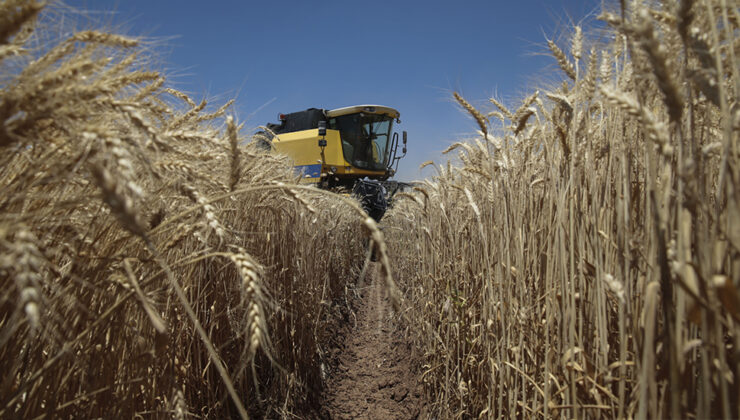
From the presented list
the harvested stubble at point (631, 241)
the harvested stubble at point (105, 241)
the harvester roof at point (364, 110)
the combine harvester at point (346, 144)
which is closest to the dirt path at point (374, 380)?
the harvested stubble at point (631, 241)

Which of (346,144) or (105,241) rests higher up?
(346,144)

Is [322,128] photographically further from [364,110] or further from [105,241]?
[105,241]

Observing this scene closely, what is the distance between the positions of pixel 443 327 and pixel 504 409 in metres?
0.83

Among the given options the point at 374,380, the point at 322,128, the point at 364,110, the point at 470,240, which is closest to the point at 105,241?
the point at 470,240

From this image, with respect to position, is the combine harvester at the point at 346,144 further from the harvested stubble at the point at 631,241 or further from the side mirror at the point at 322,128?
the harvested stubble at the point at 631,241

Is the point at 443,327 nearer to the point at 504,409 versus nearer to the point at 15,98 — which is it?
the point at 504,409

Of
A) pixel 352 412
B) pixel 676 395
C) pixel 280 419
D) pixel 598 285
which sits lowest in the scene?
pixel 352 412

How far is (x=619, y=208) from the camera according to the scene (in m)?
0.85

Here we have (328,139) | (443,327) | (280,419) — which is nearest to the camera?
(280,419)

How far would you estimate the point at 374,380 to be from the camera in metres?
2.82

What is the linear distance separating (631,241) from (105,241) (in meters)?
1.23

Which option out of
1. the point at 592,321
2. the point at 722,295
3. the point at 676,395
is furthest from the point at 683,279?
the point at 592,321

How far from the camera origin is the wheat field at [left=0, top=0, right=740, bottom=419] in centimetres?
59

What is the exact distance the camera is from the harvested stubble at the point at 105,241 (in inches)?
23.2
